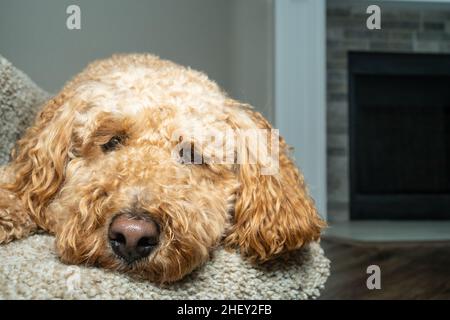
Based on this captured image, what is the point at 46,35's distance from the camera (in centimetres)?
99

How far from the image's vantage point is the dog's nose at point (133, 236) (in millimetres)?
598

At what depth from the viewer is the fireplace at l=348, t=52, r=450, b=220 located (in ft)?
11.9

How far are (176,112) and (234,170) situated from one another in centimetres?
14

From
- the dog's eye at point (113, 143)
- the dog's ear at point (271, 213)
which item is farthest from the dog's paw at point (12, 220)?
the dog's ear at point (271, 213)

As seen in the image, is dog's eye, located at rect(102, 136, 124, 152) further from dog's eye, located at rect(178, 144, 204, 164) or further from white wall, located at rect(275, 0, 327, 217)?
white wall, located at rect(275, 0, 327, 217)

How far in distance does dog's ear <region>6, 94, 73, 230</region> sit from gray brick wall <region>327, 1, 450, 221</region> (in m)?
2.98

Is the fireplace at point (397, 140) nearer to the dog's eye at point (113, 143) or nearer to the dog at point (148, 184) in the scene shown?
the dog at point (148, 184)

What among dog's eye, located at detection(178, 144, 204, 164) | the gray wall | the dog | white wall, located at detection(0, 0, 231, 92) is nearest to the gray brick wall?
the gray wall

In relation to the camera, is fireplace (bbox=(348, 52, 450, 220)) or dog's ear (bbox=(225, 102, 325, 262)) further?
fireplace (bbox=(348, 52, 450, 220))

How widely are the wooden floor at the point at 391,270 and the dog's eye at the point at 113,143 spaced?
87 centimetres

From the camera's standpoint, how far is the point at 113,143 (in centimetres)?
81

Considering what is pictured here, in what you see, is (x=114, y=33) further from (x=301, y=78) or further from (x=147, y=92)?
(x=301, y=78)

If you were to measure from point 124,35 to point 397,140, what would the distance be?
302 centimetres

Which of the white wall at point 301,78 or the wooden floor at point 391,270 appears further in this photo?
the white wall at point 301,78
